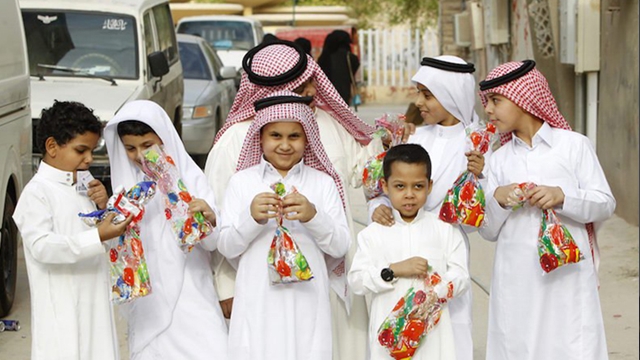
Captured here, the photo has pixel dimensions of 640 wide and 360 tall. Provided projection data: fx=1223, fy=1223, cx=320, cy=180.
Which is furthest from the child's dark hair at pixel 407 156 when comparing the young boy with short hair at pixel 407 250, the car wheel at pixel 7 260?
the car wheel at pixel 7 260

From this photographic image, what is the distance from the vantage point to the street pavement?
712 cm

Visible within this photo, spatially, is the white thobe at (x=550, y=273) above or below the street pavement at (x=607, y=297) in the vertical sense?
above

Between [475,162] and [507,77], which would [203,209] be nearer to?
[475,162]

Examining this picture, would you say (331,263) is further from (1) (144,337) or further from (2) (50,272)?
(2) (50,272)

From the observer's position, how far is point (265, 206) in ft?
15.3

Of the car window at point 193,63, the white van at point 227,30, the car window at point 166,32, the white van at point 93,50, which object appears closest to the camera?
the white van at point 93,50

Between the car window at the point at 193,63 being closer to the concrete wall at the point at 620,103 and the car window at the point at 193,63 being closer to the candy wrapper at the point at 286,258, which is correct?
the concrete wall at the point at 620,103

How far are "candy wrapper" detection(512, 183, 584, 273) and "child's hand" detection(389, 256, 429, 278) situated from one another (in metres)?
0.50

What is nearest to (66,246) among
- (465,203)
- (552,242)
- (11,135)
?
(465,203)

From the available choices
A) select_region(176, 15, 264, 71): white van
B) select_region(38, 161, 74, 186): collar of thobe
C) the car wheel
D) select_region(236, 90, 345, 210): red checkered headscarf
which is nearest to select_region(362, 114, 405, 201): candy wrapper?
select_region(236, 90, 345, 210): red checkered headscarf

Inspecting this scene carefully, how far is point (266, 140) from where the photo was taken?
491 cm

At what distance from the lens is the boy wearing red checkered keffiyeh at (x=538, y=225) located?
5.15m

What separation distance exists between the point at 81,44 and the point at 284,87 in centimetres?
731

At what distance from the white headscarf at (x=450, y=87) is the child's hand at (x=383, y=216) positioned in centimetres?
64
